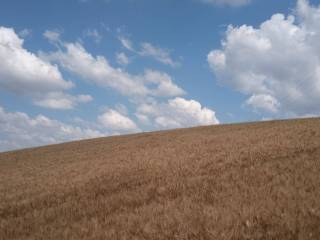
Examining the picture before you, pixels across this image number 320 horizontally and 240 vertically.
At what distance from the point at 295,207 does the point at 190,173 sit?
7.82m

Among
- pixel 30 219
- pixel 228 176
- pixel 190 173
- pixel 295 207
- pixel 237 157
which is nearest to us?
pixel 295 207

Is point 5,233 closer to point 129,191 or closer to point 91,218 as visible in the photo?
point 91,218

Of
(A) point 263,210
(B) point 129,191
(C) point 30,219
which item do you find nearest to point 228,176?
(B) point 129,191

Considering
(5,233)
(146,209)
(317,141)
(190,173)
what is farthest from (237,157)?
(5,233)

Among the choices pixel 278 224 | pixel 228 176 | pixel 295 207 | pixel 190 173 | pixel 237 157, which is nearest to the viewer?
pixel 278 224

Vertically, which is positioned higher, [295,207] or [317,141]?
[317,141]

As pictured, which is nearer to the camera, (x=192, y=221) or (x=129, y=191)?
(x=192, y=221)

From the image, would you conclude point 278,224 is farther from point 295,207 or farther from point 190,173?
point 190,173

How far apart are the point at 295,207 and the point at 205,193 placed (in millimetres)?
3371

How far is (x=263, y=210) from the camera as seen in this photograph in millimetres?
8664

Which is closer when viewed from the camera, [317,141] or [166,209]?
[166,209]

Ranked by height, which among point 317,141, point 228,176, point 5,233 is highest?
point 317,141

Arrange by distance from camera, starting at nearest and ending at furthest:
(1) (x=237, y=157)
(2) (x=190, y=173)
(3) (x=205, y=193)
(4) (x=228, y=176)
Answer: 1. (3) (x=205, y=193)
2. (4) (x=228, y=176)
3. (2) (x=190, y=173)
4. (1) (x=237, y=157)

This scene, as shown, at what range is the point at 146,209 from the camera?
1052 cm
